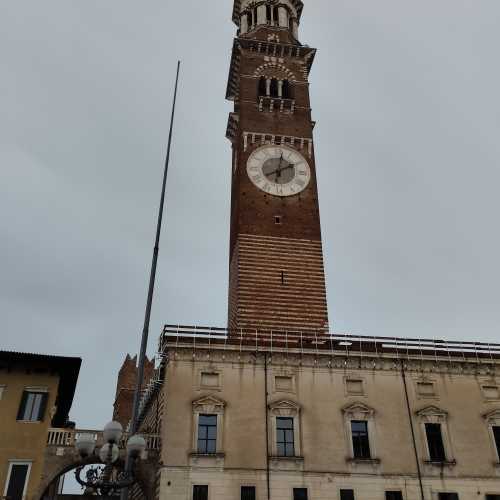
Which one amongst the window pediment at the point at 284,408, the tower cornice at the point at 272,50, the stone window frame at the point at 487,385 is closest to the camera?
the window pediment at the point at 284,408

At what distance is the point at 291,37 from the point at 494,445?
1524 inches

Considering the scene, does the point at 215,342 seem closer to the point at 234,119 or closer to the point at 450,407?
the point at 450,407

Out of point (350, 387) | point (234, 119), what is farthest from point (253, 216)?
point (350, 387)

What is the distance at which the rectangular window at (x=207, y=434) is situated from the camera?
2870cm

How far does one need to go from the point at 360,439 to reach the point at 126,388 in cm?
3595

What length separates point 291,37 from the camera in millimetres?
54000

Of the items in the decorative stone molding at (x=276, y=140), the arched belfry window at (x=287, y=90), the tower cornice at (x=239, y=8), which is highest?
the tower cornice at (x=239, y=8)

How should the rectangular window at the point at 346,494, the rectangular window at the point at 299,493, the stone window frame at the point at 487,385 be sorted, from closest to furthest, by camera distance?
the rectangular window at the point at 299,493
the rectangular window at the point at 346,494
the stone window frame at the point at 487,385

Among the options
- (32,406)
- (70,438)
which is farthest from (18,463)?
(32,406)

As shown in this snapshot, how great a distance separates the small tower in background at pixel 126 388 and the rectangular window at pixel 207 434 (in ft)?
95.4

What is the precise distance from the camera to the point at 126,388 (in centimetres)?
6075

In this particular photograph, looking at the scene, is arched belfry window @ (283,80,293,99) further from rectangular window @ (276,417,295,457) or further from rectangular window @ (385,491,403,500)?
rectangular window @ (385,491,403,500)

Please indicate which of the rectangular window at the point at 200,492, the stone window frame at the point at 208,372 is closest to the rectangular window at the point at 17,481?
the rectangular window at the point at 200,492

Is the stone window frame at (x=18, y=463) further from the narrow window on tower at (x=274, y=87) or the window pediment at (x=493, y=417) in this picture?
the narrow window on tower at (x=274, y=87)
